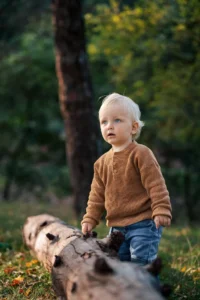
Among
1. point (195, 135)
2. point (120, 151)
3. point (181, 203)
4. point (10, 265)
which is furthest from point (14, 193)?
point (120, 151)

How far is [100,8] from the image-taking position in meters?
12.6

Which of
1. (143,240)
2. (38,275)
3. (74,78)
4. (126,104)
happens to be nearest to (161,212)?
(143,240)

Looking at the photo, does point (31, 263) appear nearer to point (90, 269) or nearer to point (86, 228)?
point (86, 228)

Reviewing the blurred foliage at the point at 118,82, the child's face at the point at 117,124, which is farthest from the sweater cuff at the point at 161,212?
the blurred foliage at the point at 118,82

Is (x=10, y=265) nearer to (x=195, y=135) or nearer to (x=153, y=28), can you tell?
(x=153, y=28)

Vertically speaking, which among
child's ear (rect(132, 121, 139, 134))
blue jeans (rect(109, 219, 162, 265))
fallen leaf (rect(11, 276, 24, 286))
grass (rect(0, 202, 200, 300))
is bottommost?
grass (rect(0, 202, 200, 300))

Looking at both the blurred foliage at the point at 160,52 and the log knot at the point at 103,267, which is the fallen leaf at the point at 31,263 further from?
the blurred foliage at the point at 160,52

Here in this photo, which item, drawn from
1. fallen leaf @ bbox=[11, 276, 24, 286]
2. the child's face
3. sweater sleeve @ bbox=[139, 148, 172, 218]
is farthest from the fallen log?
the child's face

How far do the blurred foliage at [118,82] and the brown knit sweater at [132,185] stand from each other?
289 inches

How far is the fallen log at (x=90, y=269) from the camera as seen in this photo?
10.0ft

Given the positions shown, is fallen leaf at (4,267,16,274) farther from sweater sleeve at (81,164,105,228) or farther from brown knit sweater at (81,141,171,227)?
brown knit sweater at (81,141,171,227)

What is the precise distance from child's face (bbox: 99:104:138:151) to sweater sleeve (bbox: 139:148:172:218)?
25cm

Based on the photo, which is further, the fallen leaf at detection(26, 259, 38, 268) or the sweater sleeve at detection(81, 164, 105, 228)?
the fallen leaf at detection(26, 259, 38, 268)

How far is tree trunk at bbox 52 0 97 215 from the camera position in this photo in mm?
9133
